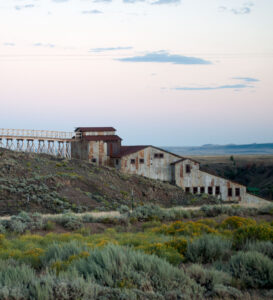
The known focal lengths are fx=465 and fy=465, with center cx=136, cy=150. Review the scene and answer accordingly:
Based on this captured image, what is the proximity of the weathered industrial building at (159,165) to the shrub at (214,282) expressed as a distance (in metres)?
45.1

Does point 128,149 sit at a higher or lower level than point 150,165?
higher

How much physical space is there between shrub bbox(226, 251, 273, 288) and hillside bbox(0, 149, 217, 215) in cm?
1878

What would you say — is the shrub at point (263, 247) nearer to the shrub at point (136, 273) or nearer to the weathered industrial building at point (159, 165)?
the shrub at point (136, 273)

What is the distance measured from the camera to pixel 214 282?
869 cm

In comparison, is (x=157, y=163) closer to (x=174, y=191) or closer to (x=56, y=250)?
(x=174, y=191)

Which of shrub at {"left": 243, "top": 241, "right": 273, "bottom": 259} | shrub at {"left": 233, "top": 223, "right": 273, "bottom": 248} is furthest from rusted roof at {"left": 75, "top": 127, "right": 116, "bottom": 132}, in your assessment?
shrub at {"left": 243, "top": 241, "right": 273, "bottom": 259}

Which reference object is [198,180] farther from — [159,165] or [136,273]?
[136,273]

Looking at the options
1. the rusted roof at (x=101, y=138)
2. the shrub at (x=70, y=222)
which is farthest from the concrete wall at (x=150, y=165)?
the shrub at (x=70, y=222)

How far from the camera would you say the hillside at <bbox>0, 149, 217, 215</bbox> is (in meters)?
33.3

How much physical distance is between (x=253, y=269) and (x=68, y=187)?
31116mm

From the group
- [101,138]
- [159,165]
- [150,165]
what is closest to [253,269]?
[150,165]

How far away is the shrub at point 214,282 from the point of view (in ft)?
26.9

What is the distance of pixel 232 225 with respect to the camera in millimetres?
17922

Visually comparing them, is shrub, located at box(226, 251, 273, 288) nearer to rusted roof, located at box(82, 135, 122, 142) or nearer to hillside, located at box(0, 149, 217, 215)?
hillside, located at box(0, 149, 217, 215)
